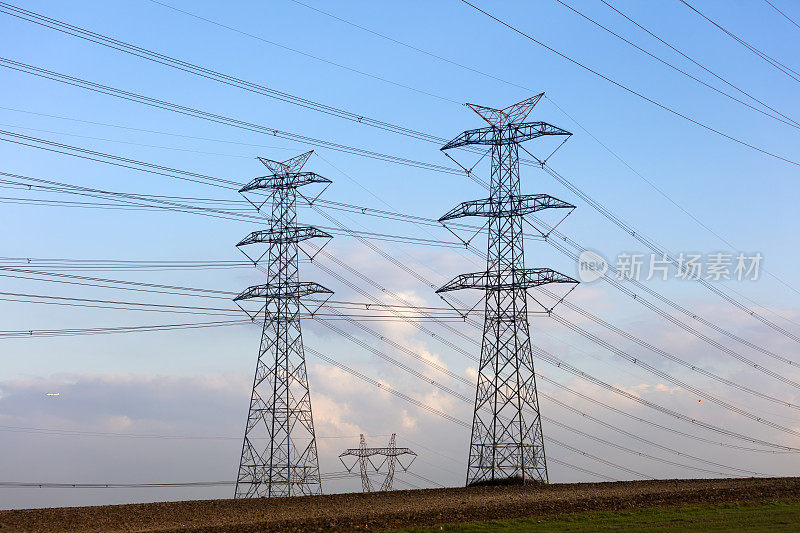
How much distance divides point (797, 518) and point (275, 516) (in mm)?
18826

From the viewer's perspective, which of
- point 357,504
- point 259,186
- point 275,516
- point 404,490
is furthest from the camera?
point 259,186

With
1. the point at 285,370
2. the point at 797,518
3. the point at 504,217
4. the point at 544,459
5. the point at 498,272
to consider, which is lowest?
the point at 797,518

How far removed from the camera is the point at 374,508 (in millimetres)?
34750

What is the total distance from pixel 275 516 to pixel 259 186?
27.8m

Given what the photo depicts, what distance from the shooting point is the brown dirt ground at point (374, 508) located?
29.4 m

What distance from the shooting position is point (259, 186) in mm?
56375

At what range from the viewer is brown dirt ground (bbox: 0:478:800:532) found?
96.6 ft

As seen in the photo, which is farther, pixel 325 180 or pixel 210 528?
pixel 325 180

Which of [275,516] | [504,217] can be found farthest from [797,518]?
[504,217]

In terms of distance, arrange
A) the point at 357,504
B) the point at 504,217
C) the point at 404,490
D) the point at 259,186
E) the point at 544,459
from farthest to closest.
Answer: the point at 259,186
the point at 504,217
the point at 544,459
the point at 404,490
the point at 357,504

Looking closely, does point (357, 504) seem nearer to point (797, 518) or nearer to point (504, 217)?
point (797, 518)

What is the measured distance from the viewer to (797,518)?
108 feet

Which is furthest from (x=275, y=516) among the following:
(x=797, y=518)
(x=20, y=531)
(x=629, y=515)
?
(x=797, y=518)

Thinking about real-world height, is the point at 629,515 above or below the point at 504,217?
below
